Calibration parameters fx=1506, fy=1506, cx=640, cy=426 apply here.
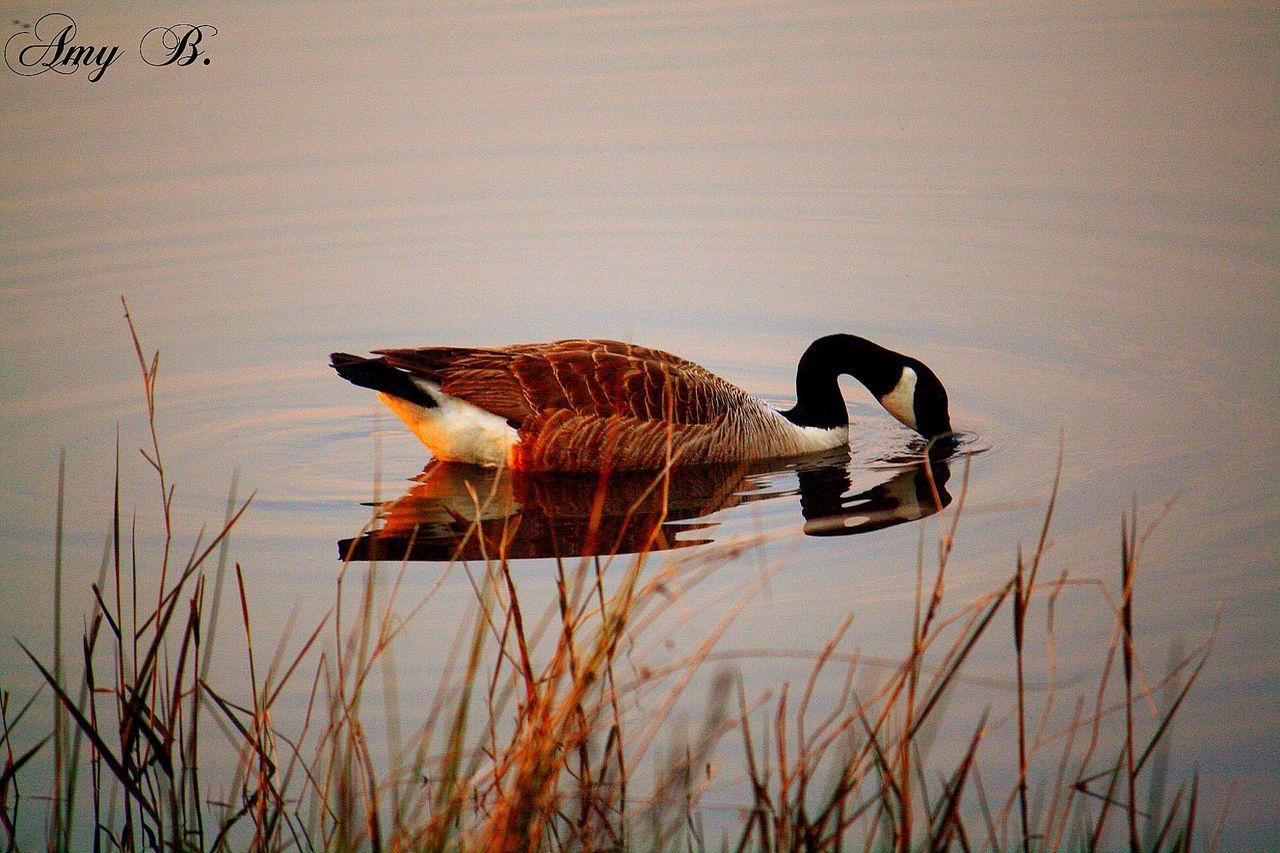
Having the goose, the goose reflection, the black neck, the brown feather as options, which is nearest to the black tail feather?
the goose

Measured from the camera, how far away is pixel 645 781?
18.3 feet

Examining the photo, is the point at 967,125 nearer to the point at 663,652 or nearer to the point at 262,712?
the point at 663,652

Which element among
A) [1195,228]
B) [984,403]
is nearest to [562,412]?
[984,403]

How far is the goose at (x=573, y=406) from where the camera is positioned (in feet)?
30.8

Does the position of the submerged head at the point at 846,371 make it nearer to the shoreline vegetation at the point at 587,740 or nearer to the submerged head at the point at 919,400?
the submerged head at the point at 919,400

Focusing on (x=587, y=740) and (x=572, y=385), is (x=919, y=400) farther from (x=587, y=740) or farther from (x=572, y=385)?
(x=587, y=740)

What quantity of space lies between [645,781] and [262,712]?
5.10 feet

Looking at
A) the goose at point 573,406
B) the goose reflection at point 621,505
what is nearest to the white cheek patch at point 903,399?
the goose at point 573,406

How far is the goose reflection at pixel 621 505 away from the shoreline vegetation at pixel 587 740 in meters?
0.36

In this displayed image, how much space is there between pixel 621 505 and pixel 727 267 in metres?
4.01

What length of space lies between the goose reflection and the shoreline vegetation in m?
0.36

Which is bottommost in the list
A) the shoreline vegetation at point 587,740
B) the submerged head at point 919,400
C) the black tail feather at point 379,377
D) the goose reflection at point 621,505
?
the shoreline vegetation at point 587,740

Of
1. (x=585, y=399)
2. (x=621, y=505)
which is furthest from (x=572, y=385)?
(x=621, y=505)

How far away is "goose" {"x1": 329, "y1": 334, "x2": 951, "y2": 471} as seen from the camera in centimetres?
938
